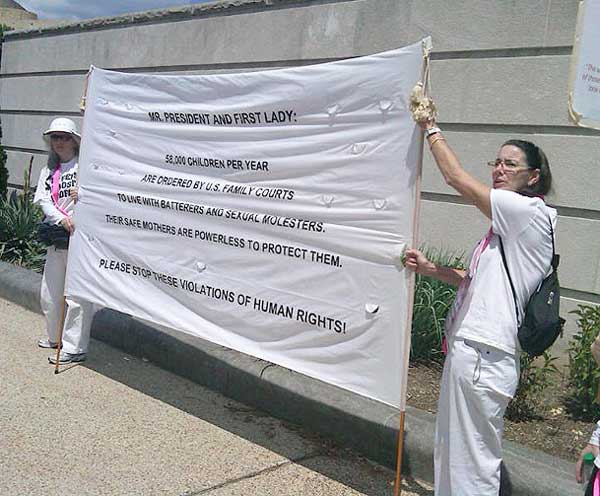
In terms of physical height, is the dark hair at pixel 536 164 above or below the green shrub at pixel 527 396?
above

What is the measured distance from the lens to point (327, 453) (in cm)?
455

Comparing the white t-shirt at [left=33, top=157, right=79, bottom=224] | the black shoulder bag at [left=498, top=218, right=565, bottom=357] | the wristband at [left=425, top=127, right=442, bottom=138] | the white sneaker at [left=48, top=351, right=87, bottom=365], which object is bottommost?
the white sneaker at [left=48, top=351, right=87, bottom=365]

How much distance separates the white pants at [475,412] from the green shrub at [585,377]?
1.60m

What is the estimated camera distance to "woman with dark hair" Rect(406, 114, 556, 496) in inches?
122

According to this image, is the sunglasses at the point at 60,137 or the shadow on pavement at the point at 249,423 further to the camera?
the sunglasses at the point at 60,137

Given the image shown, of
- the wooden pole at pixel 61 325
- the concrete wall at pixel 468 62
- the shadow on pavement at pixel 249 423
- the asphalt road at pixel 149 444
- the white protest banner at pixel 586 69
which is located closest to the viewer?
the white protest banner at pixel 586 69

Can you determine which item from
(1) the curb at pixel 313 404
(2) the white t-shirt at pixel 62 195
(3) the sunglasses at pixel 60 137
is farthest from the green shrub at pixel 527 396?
(3) the sunglasses at pixel 60 137

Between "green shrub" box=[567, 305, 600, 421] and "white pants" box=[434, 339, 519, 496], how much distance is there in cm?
160

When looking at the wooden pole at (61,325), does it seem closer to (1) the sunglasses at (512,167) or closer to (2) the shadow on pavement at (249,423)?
(2) the shadow on pavement at (249,423)

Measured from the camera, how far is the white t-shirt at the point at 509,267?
10.1 feet

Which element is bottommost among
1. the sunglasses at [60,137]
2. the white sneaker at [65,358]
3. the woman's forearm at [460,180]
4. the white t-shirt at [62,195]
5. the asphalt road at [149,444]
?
the asphalt road at [149,444]

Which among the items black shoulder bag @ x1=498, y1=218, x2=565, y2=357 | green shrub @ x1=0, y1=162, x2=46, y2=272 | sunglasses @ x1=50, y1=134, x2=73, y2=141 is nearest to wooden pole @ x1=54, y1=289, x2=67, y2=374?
sunglasses @ x1=50, y1=134, x2=73, y2=141

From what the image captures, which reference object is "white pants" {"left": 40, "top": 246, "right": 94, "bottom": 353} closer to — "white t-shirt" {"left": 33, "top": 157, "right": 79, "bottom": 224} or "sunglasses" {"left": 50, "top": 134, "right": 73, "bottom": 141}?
"white t-shirt" {"left": 33, "top": 157, "right": 79, "bottom": 224}

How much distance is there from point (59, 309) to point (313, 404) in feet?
7.97
